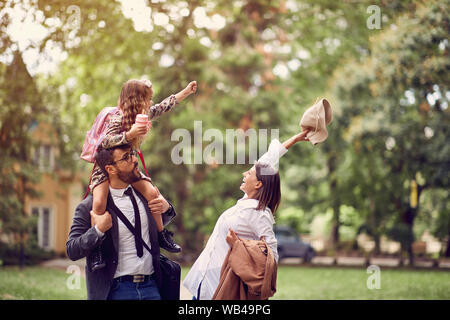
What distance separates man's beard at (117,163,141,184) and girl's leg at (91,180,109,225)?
12 centimetres

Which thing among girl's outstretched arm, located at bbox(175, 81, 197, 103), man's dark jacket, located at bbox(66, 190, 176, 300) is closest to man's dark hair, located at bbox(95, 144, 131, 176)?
man's dark jacket, located at bbox(66, 190, 176, 300)

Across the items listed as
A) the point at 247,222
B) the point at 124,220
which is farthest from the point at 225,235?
the point at 124,220

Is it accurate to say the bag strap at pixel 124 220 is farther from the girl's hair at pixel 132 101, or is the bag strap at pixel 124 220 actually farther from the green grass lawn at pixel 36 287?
the green grass lawn at pixel 36 287

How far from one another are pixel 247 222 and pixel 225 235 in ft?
0.60

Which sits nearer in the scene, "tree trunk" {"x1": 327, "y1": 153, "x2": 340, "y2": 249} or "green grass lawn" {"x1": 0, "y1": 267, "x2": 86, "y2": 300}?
"green grass lawn" {"x1": 0, "y1": 267, "x2": 86, "y2": 300}

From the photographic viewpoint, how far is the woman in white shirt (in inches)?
155

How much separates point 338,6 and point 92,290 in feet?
64.2

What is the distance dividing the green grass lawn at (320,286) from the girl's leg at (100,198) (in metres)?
7.85

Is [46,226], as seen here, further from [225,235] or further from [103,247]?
[103,247]

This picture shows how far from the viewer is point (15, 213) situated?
17.2 metres

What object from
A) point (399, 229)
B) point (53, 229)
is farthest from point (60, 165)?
point (399, 229)

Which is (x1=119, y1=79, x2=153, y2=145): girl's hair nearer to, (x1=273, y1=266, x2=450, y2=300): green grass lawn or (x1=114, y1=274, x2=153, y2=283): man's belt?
(x1=114, y1=274, x2=153, y2=283): man's belt
